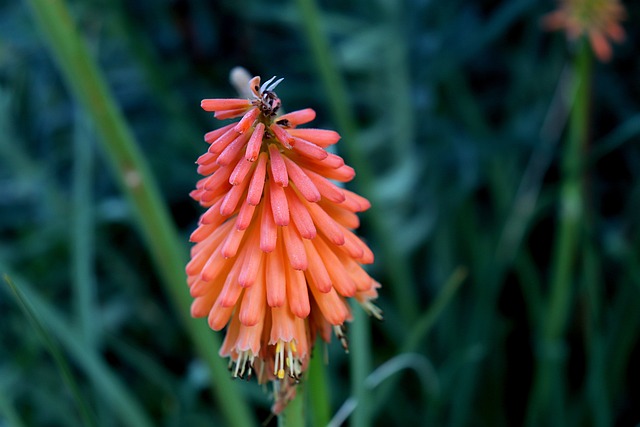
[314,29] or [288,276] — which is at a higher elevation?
[314,29]

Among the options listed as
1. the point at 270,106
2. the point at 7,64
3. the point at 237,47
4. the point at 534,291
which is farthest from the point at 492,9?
the point at 270,106

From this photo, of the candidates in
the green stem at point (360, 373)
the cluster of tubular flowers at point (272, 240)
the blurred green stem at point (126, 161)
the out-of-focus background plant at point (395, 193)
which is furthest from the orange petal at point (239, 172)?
the out-of-focus background plant at point (395, 193)

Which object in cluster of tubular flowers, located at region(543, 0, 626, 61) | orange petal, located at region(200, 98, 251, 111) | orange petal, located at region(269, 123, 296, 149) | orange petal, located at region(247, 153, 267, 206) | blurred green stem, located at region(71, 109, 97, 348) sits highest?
blurred green stem, located at region(71, 109, 97, 348)

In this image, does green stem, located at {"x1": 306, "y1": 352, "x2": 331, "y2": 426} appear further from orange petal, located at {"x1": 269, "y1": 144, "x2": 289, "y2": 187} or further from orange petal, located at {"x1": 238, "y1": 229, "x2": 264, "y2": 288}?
orange petal, located at {"x1": 269, "y1": 144, "x2": 289, "y2": 187}

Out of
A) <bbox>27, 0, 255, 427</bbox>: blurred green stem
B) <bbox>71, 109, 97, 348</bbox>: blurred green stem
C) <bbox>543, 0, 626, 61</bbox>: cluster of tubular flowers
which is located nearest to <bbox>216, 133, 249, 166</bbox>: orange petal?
<bbox>27, 0, 255, 427</bbox>: blurred green stem

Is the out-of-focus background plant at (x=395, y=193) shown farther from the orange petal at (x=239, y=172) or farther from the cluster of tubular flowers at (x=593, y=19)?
the orange petal at (x=239, y=172)

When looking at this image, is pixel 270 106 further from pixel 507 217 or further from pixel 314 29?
pixel 507 217

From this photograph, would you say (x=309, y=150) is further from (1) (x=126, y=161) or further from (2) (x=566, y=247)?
(2) (x=566, y=247)
